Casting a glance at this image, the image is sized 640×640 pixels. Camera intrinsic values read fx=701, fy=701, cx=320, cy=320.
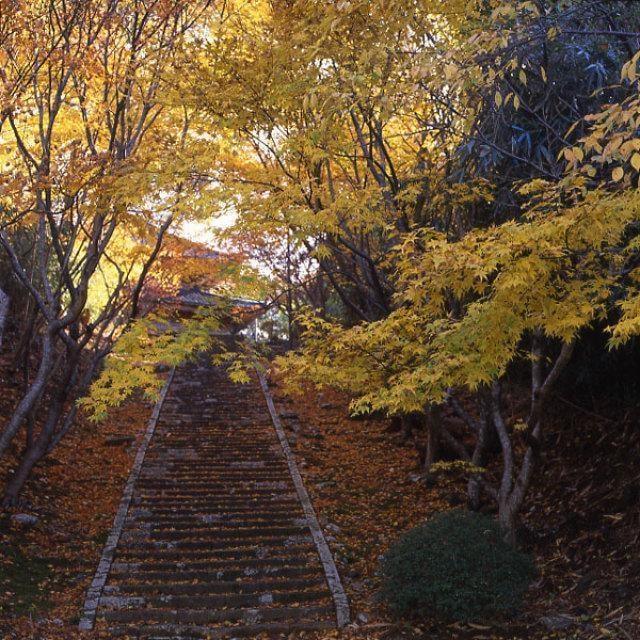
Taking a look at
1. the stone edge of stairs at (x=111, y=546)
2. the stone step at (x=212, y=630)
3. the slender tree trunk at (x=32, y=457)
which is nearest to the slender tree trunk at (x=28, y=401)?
the slender tree trunk at (x=32, y=457)

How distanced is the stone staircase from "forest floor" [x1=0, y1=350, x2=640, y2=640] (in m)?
0.46

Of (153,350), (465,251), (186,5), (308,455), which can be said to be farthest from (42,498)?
(465,251)

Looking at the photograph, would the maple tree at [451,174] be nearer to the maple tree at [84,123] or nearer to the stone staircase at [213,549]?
the maple tree at [84,123]

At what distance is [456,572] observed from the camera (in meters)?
7.70

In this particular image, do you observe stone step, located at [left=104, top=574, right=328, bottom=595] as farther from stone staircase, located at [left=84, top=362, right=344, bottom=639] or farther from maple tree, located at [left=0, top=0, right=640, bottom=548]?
maple tree, located at [left=0, top=0, right=640, bottom=548]

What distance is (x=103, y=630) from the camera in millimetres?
8133

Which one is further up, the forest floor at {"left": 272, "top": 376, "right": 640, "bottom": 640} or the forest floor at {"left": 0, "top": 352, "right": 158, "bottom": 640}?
the forest floor at {"left": 0, "top": 352, "right": 158, "bottom": 640}

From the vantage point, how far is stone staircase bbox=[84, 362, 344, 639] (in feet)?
28.5

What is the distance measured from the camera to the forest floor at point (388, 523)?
25.2ft

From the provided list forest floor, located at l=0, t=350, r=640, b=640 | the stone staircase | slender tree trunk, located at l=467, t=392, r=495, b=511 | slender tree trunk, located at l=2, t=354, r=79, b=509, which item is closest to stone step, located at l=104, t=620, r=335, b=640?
the stone staircase

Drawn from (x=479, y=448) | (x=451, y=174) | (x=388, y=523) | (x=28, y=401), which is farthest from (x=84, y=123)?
(x=388, y=523)

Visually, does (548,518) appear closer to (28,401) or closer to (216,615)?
(216,615)

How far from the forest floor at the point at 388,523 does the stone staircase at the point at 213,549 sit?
46 cm

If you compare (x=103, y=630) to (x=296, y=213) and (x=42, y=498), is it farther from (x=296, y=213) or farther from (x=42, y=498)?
(x=296, y=213)
